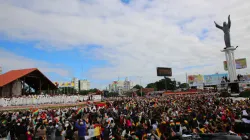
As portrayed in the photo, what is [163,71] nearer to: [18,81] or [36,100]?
[18,81]

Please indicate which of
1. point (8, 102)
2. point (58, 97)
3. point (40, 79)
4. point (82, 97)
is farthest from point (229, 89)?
point (8, 102)

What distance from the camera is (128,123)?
1110 centimetres

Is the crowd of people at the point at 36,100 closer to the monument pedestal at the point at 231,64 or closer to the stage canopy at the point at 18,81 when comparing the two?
the stage canopy at the point at 18,81

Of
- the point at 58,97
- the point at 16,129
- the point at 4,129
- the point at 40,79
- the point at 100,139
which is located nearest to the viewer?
the point at 100,139

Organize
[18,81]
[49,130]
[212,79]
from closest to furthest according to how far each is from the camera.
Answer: [49,130]
[18,81]
[212,79]

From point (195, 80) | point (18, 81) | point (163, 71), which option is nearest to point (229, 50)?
point (163, 71)

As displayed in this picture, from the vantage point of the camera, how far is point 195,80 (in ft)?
258

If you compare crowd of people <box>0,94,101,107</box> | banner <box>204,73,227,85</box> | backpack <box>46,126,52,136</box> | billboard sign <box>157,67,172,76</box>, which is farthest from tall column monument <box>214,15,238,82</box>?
backpack <box>46,126,52,136</box>

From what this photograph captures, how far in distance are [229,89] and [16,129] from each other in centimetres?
4487

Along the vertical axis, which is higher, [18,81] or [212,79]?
[212,79]

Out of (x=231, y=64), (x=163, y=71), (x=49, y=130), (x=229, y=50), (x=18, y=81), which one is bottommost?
(x=49, y=130)

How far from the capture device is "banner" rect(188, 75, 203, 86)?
7769cm

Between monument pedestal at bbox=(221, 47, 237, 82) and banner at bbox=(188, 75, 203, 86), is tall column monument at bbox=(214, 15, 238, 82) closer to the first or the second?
monument pedestal at bbox=(221, 47, 237, 82)

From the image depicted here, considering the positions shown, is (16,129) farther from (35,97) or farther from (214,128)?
(35,97)
